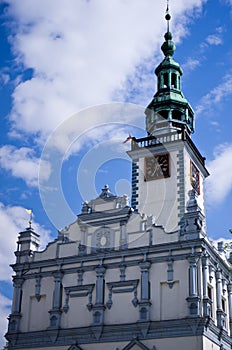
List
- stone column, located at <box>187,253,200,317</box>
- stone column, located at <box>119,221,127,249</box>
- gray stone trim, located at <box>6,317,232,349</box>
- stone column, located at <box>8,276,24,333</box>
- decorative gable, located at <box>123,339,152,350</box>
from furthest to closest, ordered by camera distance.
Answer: stone column, located at <box>8,276,24,333</box> → stone column, located at <box>119,221,127,249</box> → decorative gable, located at <box>123,339,152,350</box> → stone column, located at <box>187,253,200,317</box> → gray stone trim, located at <box>6,317,232,349</box>

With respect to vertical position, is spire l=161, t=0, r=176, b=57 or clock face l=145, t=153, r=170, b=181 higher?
spire l=161, t=0, r=176, b=57

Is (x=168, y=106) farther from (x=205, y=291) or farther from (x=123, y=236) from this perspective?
(x=205, y=291)

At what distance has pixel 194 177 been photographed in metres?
42.1

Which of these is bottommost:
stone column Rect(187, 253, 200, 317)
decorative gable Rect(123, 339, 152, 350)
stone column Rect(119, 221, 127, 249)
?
decorative gable Rect(123, 339, 152, 350)

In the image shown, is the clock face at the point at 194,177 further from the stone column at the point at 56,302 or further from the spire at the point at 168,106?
the stone column at the point at 56,302

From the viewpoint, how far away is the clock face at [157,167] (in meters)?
40.6

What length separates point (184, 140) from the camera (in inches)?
1614

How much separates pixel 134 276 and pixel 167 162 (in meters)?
9.07

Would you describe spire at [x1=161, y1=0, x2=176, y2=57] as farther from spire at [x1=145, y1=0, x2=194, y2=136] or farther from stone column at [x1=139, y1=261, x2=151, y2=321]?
stone column at [x1=139, y1=261, x2=151, y2=321]

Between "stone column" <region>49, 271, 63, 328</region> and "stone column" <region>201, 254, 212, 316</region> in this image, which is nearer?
"stone column" <region>201, 254, 212, 316</region>

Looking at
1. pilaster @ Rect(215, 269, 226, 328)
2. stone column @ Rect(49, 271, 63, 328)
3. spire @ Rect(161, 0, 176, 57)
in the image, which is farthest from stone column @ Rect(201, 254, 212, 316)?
spire @ Rect(161, 0, 176, 57)

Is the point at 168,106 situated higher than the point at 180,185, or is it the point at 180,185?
the point at 168,106

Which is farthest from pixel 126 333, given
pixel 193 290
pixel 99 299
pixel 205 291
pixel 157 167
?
pixel 157 167

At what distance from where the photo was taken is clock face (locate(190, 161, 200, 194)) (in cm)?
4133
